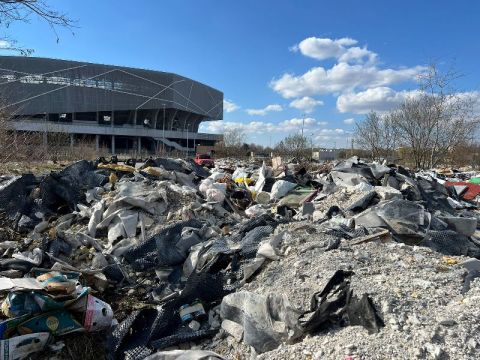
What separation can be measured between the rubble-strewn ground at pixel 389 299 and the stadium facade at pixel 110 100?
51065 mm

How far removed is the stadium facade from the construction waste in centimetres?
4769

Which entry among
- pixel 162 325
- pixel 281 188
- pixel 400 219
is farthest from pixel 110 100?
pixel 162 325

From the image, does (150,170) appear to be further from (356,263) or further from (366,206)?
(356,263)

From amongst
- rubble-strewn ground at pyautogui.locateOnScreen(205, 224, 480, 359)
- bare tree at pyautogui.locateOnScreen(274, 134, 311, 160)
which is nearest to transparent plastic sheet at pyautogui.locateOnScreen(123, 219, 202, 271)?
rubble-strewn ground at pyautogui.locateOnScreen(205, 224, 480, 359)

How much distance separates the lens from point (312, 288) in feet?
9.49

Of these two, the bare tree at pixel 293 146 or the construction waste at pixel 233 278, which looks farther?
the bare tree at pixel 293 146

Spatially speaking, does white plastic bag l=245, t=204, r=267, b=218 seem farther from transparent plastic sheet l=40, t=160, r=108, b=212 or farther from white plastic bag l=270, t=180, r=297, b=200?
transparent plastic sheet l=40, t=160, r=108, b=212

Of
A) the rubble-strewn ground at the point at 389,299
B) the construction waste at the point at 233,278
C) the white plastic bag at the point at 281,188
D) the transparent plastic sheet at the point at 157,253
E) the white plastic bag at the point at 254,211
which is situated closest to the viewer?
the rubble-strewn ground at the point at 389,299

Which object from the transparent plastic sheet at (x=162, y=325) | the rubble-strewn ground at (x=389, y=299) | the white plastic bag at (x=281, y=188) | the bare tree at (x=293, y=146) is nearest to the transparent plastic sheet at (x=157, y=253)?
the transparent plastic sheet at (x=162, y=325)

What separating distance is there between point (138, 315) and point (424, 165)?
59.8 ft

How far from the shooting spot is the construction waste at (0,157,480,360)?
235cm

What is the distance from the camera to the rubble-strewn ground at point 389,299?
205 cm

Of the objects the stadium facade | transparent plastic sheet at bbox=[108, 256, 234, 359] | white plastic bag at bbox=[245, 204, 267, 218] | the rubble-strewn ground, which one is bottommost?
transparent plastic sheet at bbox=[108, 256, 234, 359]

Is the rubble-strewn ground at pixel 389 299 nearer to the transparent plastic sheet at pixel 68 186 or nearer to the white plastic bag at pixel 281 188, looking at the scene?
the white plastic bag at pixel 281 188
